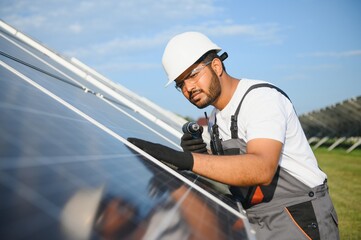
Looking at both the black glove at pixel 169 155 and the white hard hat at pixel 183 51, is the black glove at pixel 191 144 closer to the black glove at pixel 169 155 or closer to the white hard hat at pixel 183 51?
the white hard hat at pixel 183 51

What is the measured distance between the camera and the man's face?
291 centimetres

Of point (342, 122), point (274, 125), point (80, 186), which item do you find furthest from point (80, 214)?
point (342, 122)

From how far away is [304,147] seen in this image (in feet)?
9.05

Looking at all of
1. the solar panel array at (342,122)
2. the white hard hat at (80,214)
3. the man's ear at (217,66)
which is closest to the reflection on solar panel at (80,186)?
the white hard hat at (80,214)

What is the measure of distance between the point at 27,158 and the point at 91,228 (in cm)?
30

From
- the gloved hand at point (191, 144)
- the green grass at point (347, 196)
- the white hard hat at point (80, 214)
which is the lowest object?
the green grass at point (347, 196)

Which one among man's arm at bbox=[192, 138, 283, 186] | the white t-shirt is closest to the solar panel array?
the white t-shirt

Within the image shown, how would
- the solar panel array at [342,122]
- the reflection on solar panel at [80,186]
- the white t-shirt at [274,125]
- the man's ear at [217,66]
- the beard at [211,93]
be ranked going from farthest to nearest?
1. the solar panel array at [342,122]
2. the man's ear at [217,66]
3. the beard at [211,93]
4. the white t-shirt at [274,125]
5. the reflection on solar panel at [80,186]

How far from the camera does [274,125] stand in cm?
228

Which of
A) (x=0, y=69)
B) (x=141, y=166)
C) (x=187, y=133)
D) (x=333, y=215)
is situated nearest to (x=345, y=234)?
(x=333, y=215)

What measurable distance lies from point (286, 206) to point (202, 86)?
3.81ft

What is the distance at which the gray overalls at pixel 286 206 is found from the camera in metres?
2.58

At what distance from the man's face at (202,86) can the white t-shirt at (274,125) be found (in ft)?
0.57

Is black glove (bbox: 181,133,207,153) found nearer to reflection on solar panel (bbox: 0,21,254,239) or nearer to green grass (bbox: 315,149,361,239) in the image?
reflection on solar panel (bbox: 0,21,254,239)
